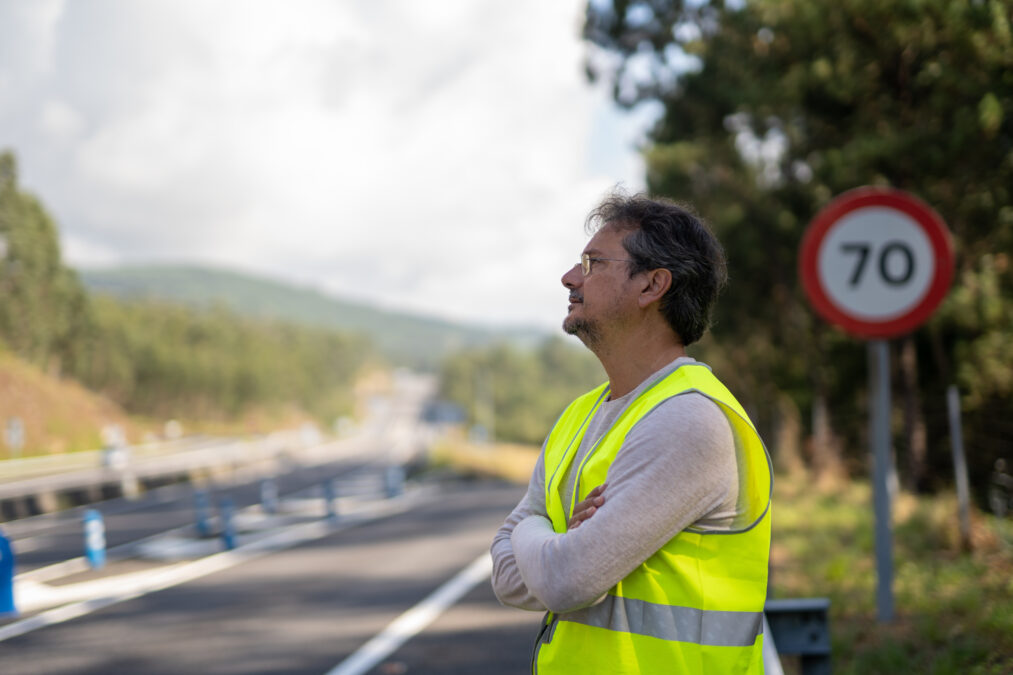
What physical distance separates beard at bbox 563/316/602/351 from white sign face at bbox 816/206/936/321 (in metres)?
3.67

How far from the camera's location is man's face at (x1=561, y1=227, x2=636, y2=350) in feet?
7.54

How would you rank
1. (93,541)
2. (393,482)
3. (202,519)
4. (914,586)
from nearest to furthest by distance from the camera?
(914,586) → (93,541) → (202,519) → (393,482)

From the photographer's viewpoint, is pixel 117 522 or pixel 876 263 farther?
pixel 117 522

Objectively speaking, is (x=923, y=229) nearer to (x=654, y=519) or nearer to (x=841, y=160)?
(x=654, y=519)

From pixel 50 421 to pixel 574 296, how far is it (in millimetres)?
14585

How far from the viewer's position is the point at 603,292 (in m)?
2.32

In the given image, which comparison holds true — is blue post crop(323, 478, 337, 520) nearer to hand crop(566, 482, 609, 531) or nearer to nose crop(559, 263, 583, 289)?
nose crop(559, 263, 583, 289)

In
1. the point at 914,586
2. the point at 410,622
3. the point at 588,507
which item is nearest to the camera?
the point at 588,507

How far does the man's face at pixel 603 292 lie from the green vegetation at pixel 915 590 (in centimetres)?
284

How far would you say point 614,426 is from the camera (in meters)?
2.16

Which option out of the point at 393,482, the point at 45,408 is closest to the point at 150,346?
the point at 393,482

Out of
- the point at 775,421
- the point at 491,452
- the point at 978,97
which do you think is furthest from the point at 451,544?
the point at 491,452

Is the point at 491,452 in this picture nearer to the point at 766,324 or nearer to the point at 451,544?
the point at 766,324

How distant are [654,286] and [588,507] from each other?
55cm
